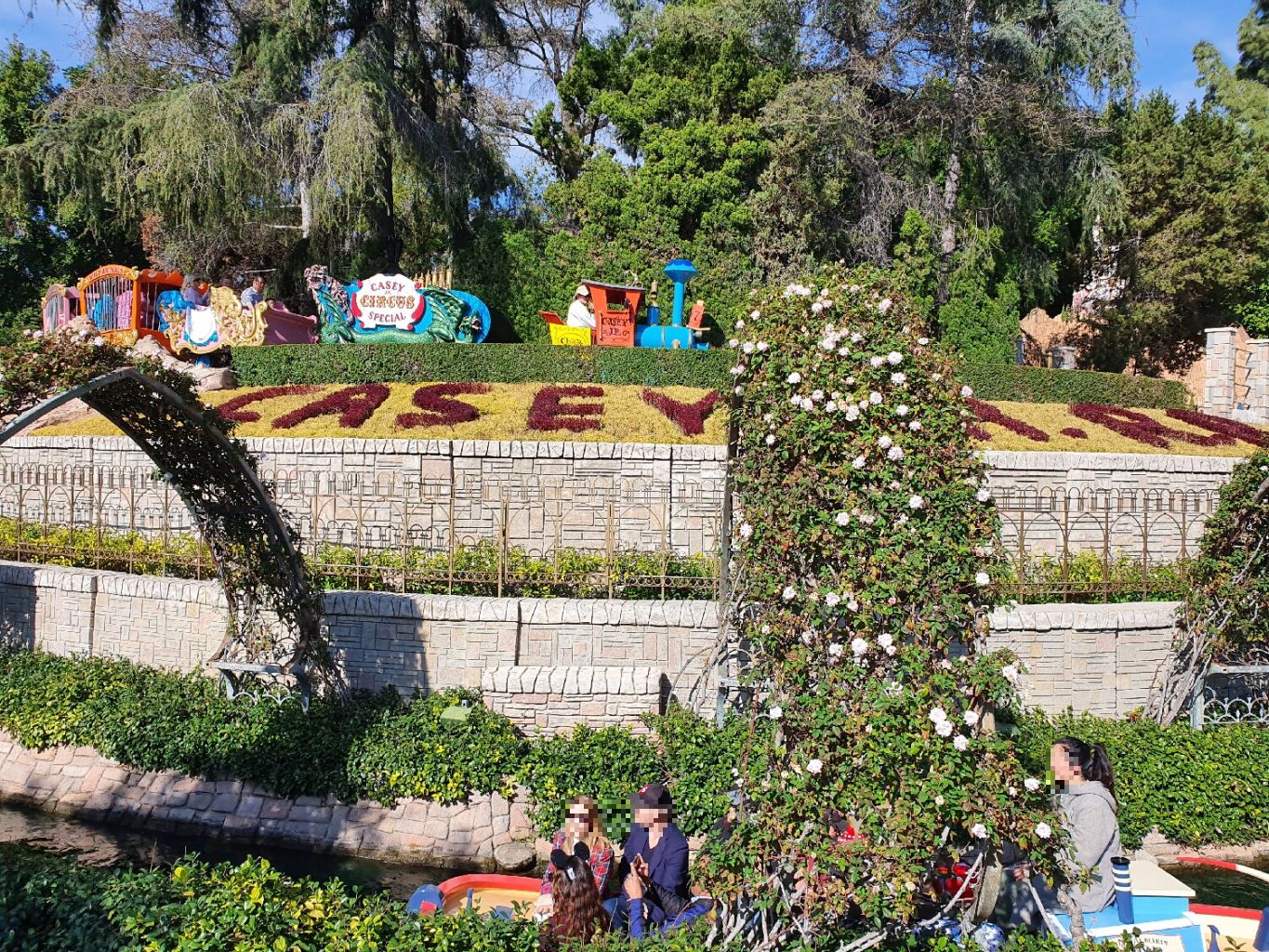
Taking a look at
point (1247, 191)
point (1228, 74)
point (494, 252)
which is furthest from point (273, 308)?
point (1228, 74)

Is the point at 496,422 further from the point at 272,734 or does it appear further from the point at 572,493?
the point at 272,734

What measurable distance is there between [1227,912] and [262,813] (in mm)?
7504

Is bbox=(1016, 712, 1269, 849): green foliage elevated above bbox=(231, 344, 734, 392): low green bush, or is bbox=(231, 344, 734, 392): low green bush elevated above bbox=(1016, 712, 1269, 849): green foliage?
bbox=(231, 344, 734, 392): low green bush

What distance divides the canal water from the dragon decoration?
12002 mm

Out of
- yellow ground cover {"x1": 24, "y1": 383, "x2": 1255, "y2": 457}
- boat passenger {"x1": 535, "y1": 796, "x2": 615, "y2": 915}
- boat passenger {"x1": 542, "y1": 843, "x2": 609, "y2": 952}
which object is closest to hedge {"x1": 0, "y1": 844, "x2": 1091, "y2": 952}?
boat passenger {"x1": 542, "y1": 843, "x2": 609, "y2": 952}

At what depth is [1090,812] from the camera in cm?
555

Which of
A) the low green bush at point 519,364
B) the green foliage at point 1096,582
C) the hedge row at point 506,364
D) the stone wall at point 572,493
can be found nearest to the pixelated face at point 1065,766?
the green foliage at point 1096,582

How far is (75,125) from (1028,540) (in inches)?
913

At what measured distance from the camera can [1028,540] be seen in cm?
1299

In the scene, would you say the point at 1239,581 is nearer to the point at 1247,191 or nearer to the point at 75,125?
the point at 1247,191

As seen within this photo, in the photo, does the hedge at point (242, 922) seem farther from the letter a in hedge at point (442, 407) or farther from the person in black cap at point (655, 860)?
the letter a in hedge at point (442, 407)

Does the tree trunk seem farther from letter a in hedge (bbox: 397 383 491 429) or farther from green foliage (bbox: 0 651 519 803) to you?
green foliage (bbox: 0 651 519 803)

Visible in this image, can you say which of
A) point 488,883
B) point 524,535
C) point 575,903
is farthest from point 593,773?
point 524,535

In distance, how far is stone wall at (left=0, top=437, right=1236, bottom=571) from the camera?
42.6ft
